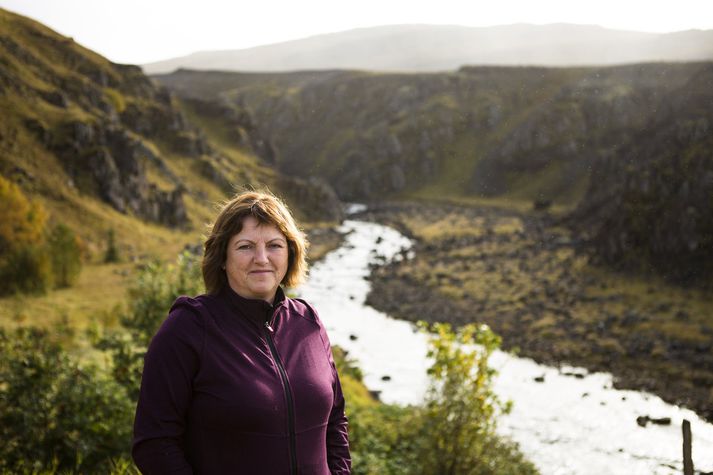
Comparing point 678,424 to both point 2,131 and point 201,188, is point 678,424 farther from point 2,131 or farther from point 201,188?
point 201,188

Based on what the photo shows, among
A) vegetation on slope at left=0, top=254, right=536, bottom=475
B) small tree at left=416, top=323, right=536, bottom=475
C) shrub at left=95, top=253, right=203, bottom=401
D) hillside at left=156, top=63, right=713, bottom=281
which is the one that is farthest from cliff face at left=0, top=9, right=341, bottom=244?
small tree at left=416, top=323, right=536, bottom=475

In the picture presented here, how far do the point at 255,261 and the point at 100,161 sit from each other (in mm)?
61584

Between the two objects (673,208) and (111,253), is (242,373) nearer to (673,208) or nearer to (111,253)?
(111,253)

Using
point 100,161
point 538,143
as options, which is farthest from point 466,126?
point 100,161

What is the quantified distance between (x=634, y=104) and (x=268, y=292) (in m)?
135

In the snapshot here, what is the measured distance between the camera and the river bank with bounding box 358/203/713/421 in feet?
94.9

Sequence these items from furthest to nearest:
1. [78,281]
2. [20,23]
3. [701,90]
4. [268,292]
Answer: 1. [20,23]
2. [701,90]
3. [78,281]
4. [268,292]

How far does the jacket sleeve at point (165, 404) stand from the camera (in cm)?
323

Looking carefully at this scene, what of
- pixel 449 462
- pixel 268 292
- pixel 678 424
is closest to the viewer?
pixel 268 292

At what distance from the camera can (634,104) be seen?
121 metres

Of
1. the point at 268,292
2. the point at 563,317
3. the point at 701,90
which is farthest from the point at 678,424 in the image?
the point at 701,90

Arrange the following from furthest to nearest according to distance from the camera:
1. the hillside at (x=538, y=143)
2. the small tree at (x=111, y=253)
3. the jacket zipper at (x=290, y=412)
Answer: the hillside at (x=538, y=143) < the small tree at (x=111, y=253) < the jacket zipper at (x=290, y=412)

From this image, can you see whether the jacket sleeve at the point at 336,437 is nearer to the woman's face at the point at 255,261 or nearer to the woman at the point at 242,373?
the woman at the point at 242,373

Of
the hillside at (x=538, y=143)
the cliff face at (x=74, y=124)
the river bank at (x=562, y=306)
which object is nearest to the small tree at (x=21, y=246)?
the cliff face at (x=74, y=124)
